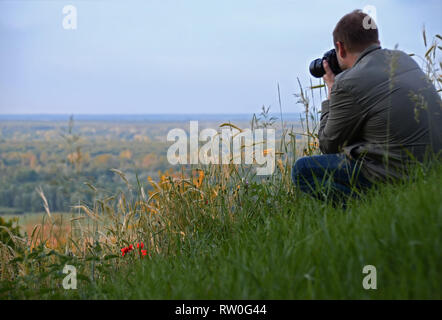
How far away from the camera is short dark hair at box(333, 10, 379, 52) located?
230 centimetres

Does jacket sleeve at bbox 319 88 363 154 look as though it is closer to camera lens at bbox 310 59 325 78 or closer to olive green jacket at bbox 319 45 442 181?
olive green jacket at bbox 319 45 442 181

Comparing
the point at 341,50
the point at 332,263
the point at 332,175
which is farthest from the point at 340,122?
the point at 332,263

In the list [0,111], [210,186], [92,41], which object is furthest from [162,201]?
[92,41]

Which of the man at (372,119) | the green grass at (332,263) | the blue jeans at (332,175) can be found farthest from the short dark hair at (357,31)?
the green grass at (332,263)

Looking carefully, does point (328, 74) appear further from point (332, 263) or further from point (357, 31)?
point (332, 263)

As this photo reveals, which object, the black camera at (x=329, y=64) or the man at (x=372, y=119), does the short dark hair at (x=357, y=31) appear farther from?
the black camera at (x=329, y=64)

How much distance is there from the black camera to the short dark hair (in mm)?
293

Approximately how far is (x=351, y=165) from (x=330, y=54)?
0.87 meters

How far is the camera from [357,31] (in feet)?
7.58

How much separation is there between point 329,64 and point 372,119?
0.70 meters

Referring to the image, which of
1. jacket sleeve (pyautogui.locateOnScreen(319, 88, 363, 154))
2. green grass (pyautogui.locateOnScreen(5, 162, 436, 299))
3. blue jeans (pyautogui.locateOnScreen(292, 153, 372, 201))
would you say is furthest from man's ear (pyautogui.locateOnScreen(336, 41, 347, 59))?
green grass (pyautogui.locateOnScreen(5, 162, 436, 299))

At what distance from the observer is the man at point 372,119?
205cm

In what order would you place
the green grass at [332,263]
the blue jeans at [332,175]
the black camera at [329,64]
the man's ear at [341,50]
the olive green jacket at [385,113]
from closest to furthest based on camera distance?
the green grass at [332,263] < the olive green jacket at [385,113] < the blue jeans at [332,175] < the man's ear at [341,50] < the black camera at [329,64]

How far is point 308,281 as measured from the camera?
1.29m
